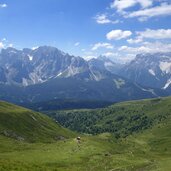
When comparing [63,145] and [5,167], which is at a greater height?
[5,167]

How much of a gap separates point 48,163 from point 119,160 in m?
27.7

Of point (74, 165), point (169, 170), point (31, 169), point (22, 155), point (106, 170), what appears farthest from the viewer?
point (22, 155)

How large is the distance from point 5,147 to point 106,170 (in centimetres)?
6038

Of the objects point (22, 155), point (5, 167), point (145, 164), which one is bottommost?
point (145, 164)

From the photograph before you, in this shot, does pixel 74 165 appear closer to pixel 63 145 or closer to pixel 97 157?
pixel 97 157

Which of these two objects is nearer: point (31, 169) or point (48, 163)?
point (31, 169)

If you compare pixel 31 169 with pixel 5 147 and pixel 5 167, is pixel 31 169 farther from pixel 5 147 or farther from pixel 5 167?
pixel 5 147

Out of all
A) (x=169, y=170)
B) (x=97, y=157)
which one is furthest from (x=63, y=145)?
(x=169, y=170)

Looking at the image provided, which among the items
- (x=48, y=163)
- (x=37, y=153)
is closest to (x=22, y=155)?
(x=37, y=153)

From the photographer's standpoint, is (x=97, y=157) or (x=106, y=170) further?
(x=97, y=157)

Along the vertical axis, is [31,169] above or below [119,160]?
above

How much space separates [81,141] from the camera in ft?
523

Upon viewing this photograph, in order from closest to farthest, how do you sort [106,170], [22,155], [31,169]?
1. [31,169]
2. [106,170]
3. [22,155]

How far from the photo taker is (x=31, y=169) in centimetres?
6253
